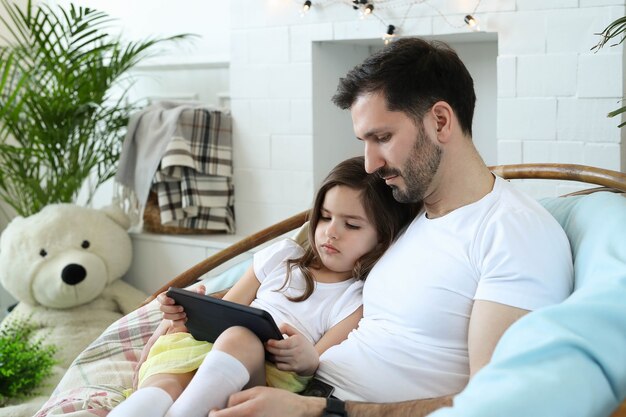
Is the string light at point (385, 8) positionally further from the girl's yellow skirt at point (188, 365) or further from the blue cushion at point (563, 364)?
the blue cushion at point (563, 364)

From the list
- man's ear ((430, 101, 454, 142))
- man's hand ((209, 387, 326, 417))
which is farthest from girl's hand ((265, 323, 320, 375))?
man's ear ((430, 101, 454, 142))

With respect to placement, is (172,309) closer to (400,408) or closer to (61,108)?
(400,408)

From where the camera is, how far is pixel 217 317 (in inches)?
67.7

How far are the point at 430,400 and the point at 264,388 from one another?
0.95ft

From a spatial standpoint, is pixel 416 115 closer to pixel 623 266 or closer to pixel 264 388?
pixel 623 266

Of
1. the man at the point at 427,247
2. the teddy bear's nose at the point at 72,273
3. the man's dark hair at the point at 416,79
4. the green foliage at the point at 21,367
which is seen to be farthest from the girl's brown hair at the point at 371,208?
the teddy bear's nose at the point at 72,273

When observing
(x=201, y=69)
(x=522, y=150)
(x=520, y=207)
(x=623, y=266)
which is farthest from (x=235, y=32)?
(x=623, y=266)

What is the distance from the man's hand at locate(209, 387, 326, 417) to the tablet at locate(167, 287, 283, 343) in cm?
13

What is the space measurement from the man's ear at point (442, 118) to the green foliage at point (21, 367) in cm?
187

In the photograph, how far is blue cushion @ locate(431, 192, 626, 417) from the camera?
3.80 ft

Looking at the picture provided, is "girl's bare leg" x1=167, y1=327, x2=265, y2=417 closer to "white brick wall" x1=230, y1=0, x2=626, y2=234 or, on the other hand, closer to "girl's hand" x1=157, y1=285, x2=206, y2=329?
"girl's hand" x1=157, y1=285, x2=206, y2=329

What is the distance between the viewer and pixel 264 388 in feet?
5.17

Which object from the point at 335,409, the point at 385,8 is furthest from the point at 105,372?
Answer: the point at 385,8

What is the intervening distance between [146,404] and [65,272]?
1845mm
